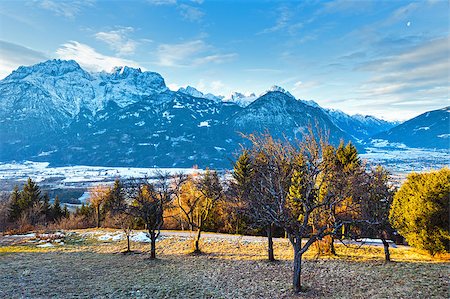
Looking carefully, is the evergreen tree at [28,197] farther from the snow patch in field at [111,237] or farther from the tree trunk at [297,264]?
the tree trunk at [297,264]

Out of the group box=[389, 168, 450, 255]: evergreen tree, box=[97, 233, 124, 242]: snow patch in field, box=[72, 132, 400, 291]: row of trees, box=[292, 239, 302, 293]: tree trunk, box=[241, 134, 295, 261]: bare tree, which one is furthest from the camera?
box=[97, 233, 124, 242]: snow patch in field

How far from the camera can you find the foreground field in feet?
57.8

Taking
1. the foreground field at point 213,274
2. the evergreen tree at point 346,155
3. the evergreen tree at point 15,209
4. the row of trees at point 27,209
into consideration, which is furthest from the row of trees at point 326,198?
the evergreen tree at point 15,209

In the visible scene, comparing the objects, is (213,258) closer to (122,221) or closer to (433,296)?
(122,221)

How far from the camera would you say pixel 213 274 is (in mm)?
22578

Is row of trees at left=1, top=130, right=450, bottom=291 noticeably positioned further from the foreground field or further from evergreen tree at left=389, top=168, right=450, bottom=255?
the foreground field

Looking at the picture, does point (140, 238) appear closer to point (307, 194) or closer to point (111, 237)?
point (111, 237)

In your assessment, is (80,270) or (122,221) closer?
(80,270)

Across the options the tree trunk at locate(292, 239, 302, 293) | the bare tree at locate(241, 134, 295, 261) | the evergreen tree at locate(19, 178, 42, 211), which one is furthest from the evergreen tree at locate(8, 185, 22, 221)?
the tree trunk at locate(292, 239, 302, 293)

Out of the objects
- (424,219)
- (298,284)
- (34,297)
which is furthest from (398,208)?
(34,297)

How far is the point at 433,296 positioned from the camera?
49.0 feet

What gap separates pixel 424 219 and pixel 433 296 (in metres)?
7.27

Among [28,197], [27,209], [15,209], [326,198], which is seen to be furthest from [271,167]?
[15,209]

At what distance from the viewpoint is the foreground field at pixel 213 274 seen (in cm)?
1761
